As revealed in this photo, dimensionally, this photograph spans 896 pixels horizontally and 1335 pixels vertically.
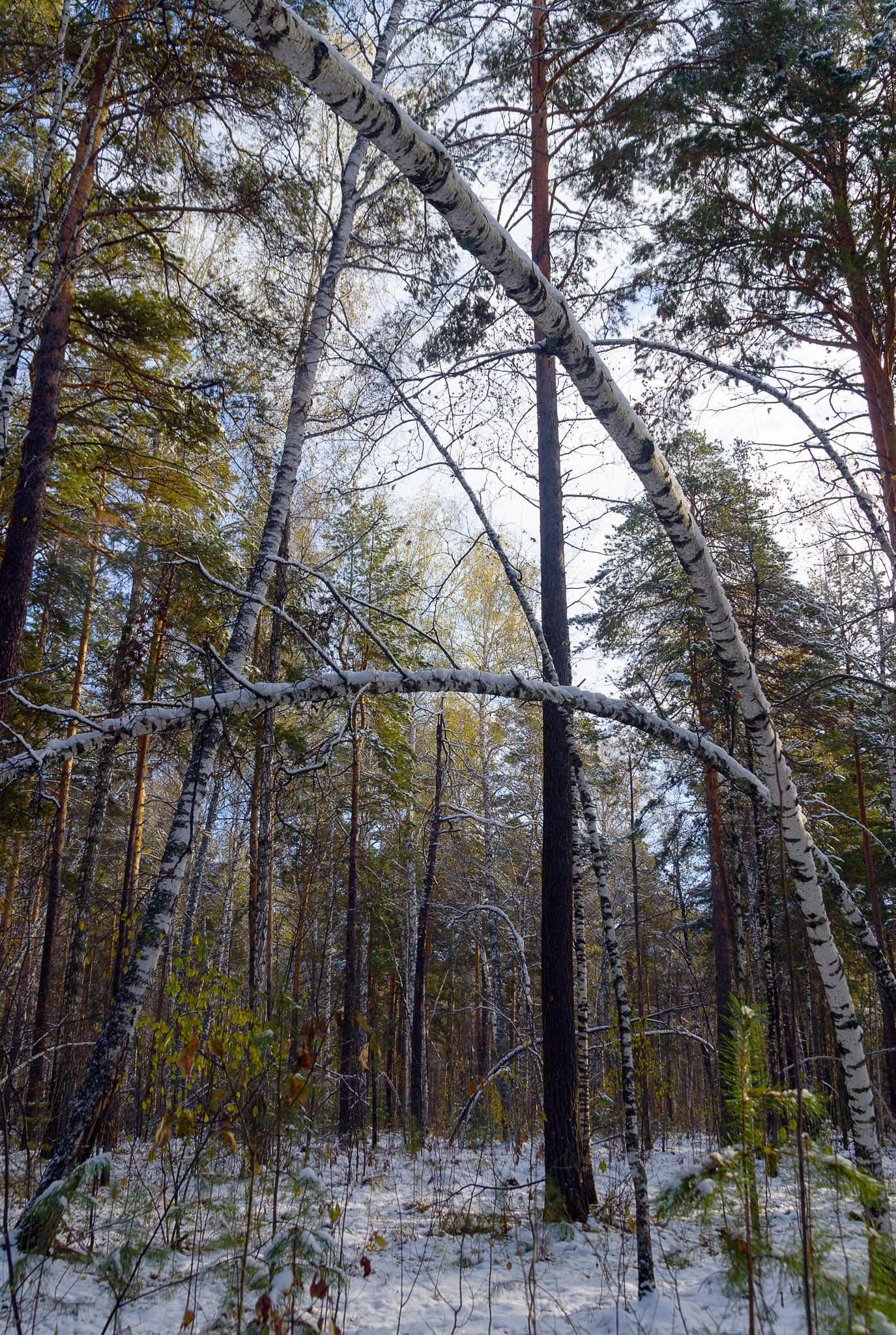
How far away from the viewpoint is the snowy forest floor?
252 cm

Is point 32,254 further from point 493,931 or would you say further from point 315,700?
point 493,931

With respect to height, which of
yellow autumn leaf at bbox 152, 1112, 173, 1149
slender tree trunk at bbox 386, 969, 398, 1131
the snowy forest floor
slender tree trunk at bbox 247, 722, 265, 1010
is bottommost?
slender tree trunk at bbox 386, 969, 398, 1131

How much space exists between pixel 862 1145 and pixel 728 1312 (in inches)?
50.1

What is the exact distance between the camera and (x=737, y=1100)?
2490 mm

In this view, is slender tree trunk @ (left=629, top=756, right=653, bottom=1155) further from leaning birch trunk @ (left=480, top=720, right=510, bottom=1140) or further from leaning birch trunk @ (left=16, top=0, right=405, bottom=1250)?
leaning birch trunk @ (left=16, top=0, right=405, bottom=1250)

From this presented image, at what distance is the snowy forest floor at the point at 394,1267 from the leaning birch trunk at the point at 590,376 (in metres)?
0.86

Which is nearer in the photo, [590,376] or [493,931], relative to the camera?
[590,376]

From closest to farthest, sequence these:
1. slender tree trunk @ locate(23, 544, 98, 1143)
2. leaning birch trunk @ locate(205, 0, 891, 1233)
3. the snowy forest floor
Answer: leaning birch trunk @ locate(205, 0, 891, 1233), the snowy forest floor, slender tree trunk @ locate(23, 544, 98, 1143)

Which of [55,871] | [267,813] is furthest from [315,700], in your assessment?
[55,871]

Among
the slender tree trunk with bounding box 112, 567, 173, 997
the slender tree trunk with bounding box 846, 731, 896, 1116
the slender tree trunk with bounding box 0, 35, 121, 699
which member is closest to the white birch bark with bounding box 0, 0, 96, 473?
the slender tree trunk with bounding box 0, 35, 121, 699

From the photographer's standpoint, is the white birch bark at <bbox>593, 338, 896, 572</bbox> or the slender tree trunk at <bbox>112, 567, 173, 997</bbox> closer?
the white birch bark at <bbox>593, 338, 896, 572</bbox>

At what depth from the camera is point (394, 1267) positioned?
13.0ft

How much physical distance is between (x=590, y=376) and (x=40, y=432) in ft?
18.8

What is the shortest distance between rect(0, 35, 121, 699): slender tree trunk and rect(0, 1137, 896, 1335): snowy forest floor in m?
4.43
